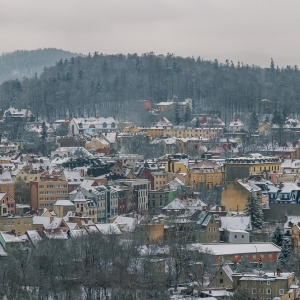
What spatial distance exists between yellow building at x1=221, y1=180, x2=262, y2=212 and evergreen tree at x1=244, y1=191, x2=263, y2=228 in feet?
6.78

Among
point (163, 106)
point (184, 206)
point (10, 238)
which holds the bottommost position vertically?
point (184, 206)

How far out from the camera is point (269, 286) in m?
37.7

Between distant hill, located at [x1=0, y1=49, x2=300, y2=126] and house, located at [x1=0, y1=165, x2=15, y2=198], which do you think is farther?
distant hill, located at [x1=0, y1=49, x2=300, y2=126]

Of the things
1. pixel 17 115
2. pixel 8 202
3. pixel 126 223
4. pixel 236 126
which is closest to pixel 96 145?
pixel 236 126

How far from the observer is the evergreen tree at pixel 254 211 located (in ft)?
170

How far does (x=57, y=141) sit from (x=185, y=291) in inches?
2044

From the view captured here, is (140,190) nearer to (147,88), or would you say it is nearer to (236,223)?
(236,223)

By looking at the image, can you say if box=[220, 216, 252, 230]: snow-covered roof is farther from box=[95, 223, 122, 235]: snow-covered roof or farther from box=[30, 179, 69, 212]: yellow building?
box=[30, 179, 69, 212]: yellow building

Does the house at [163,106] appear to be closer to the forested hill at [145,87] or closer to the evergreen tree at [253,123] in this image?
the forested hill at [145,87]

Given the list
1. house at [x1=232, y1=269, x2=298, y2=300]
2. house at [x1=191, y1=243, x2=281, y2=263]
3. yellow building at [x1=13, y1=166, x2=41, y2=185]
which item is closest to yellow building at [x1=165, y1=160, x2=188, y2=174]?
yellow building at [x1=13, y1=166, x2=41, y2=185]

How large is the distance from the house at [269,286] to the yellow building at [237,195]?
657 inches

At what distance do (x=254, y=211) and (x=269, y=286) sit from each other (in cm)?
1469

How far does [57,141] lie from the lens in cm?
8994

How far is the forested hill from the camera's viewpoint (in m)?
115
